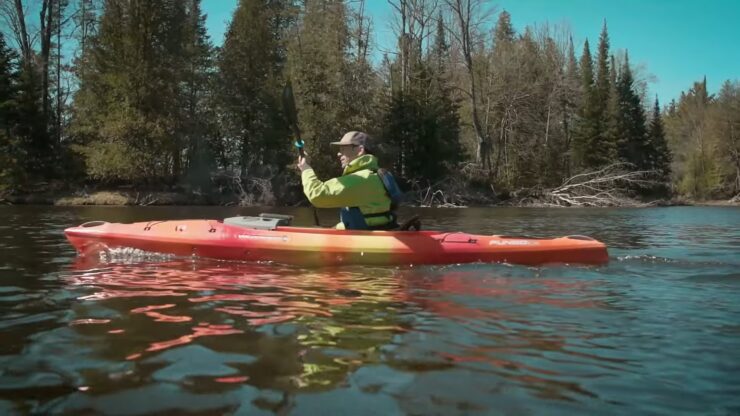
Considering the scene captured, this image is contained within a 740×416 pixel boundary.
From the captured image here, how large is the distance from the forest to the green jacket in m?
18.2

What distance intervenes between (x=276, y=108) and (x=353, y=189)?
2376cm

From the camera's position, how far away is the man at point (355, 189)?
6195mm

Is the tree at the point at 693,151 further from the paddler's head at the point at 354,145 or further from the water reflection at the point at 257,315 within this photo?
the water reflection at the point at 257,315

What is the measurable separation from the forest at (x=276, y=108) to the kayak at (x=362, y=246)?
57.7ft

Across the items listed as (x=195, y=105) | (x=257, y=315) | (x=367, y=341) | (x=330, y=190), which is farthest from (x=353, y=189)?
(x=195, y=105)

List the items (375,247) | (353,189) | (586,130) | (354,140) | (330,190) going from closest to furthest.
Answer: (330,190)
(353,189)
(354,140)
(375,247)
(586,130)

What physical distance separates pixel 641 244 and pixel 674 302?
205 inches

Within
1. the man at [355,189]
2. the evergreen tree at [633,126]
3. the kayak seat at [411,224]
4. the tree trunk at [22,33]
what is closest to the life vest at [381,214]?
the man at [355,189]

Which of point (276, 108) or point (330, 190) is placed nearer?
point (330, 190)

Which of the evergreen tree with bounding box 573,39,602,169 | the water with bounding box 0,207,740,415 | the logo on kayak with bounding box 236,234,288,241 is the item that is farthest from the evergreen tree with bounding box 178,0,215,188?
the evergreen tree with bounding box 573,39,602,169

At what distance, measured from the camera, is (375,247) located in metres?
6.68

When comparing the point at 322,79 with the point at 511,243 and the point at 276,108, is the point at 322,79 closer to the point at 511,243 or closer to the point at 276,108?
the point at 276,108

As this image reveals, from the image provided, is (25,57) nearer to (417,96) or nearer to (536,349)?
(417,96)

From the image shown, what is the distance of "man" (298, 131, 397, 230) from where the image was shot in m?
6.20
